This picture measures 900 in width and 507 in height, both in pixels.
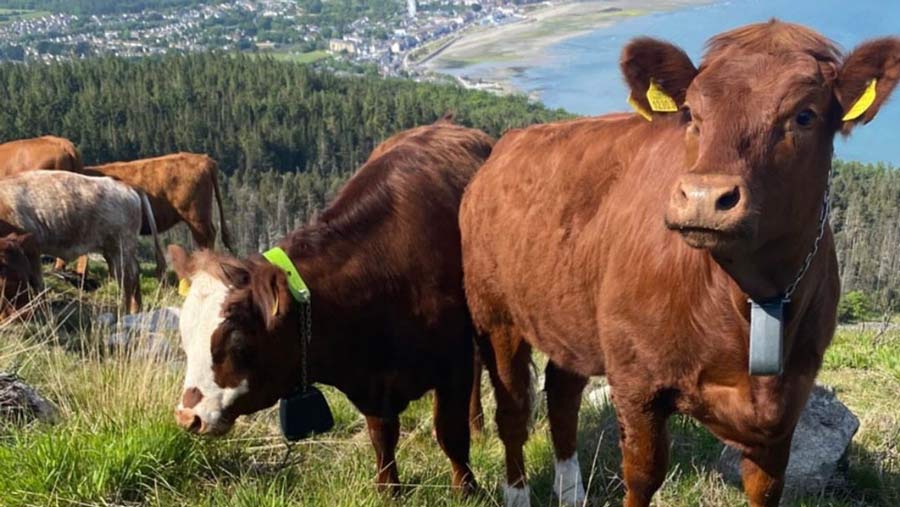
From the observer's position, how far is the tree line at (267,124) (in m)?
77.5

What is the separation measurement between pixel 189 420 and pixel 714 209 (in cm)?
274

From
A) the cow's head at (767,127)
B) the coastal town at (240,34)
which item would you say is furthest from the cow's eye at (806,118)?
the coastal town at (240,34)

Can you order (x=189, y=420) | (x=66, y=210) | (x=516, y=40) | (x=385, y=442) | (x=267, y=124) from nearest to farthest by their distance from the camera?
(x=189, y=420) → (x=385, y=442) → (x=66, y=210) → (x=267, y=124) → (x=516, y=40)

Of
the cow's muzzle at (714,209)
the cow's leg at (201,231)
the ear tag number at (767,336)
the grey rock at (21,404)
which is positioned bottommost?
the cow's leg at (201,231)

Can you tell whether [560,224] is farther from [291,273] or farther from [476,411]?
[476,411]

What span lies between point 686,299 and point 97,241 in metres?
10.1

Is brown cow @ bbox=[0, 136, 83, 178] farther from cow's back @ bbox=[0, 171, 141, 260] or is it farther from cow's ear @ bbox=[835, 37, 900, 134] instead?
cow's ear @ bbox=[835, 37, 900, 134]

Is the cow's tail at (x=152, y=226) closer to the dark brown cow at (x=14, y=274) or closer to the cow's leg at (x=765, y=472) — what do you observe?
the dark brown cow at (x=14, y=274)

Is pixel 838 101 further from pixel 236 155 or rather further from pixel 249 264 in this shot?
pixel 236 155

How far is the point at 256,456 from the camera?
4.52 meters

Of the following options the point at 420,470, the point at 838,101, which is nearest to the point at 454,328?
the point at 420,470

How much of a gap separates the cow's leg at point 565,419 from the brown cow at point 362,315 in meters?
0.57

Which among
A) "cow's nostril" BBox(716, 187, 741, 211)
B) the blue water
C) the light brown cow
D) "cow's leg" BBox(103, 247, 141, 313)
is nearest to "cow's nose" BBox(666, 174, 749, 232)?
"cow's nostril" BBox(716, 187, 741, 211)

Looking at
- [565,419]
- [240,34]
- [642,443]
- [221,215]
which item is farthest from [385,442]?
[240,34]
